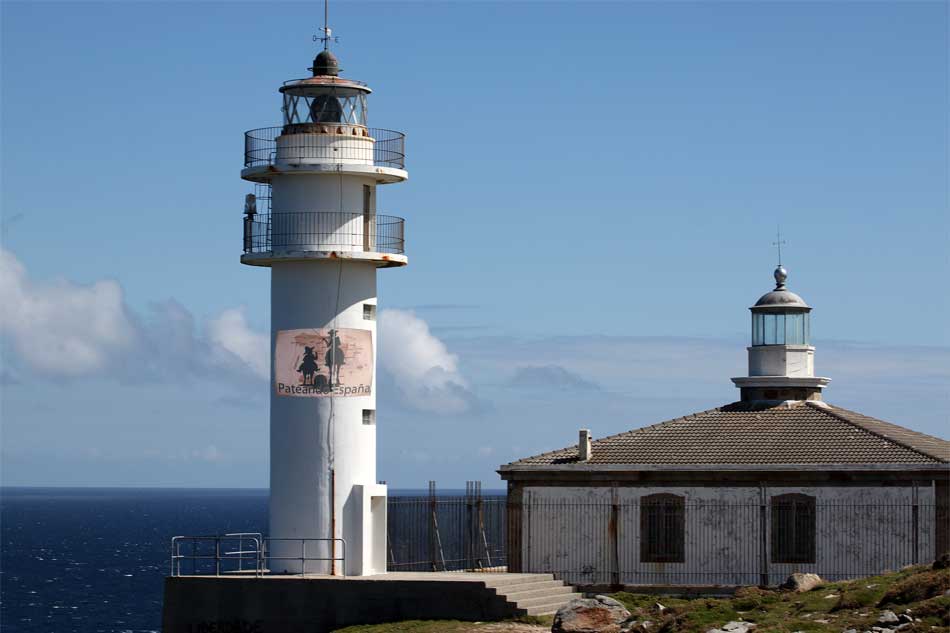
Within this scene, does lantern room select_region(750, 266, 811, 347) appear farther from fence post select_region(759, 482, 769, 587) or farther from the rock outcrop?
the rock outcrop

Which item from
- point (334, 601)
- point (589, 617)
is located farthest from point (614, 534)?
point (334, 601)

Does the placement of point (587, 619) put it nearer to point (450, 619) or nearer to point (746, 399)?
point (450, 619)

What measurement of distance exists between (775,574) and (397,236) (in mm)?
10651

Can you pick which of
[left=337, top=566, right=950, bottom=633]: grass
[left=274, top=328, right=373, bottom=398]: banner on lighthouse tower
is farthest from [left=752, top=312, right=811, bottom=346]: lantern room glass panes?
[left=274, top=328, right=373, bottom=398]: banner on lighthouse tower

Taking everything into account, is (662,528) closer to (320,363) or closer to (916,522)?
(916,522)

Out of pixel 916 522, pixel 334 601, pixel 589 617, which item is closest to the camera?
pixel 589 617

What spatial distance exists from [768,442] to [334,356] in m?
9.52

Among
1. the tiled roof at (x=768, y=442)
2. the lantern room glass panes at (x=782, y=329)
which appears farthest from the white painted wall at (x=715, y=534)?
the lantern room glass panes at (x=782, y=329)

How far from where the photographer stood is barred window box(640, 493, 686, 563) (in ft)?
120

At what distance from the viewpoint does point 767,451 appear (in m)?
37.0

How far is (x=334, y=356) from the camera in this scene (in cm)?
3616

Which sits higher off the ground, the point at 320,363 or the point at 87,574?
the point at 320,363

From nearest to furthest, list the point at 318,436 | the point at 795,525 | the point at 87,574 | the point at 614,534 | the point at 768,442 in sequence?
1. the point at 318,436
2. the point at 795,525
3. the point at 614,534
4. the point at 768,442
5. the point at 87,574

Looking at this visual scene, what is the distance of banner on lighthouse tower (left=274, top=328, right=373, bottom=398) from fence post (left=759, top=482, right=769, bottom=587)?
8670mm
